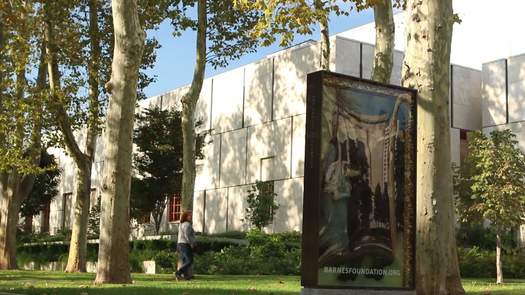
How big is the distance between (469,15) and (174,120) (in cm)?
Answer: 1887

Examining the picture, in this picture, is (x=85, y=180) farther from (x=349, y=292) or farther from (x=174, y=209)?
(x=349, y=292)

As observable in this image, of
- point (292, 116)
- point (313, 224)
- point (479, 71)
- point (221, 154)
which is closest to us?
point (313, 224)

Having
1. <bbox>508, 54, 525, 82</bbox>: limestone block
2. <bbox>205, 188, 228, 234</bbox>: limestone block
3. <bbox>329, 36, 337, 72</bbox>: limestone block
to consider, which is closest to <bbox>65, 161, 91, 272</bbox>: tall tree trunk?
<bbox>329, 36, 337, 72</bbox>: limestone block

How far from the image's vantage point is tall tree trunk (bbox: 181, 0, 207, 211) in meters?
22.4

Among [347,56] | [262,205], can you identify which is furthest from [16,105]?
[347,56]

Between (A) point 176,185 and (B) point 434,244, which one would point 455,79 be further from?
(B) point 434,244

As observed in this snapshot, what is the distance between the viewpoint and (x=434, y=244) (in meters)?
10.4

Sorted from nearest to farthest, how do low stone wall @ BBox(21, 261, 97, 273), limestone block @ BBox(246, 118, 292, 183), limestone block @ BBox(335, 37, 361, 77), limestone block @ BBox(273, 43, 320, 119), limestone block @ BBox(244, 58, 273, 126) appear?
limestone block @ BBox(335, 37, 361, 77) → limestone block @ BBox(273, 43, 320, 119) → low stone wall @ BBox(21, 261, 97, 273) → limestone block @ BBox(246, 118, 292, 183) → limestone block @ BBox(244, 58, 273, 126)

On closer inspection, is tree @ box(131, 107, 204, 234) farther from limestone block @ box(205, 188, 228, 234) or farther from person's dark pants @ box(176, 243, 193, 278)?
person's dark pants @ box(176, 243, 193, 278)

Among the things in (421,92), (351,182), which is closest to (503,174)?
(421,92)

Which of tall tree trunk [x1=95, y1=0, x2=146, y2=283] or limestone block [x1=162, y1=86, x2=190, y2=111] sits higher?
limestone block [x1=162, y1=86, x2=190, y2=111]

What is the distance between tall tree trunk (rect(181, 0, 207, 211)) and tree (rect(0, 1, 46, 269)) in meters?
4.89

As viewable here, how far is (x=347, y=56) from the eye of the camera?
34.8 m

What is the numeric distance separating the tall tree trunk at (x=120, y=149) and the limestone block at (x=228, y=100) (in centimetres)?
2331
